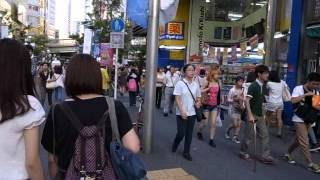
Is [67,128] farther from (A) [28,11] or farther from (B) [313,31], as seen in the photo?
(A) [28,11]

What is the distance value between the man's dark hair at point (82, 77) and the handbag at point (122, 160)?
0.16 m

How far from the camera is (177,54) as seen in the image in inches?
1399

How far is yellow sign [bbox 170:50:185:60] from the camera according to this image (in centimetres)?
3538

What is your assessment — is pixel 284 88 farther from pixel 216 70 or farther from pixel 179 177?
pixel 179 177

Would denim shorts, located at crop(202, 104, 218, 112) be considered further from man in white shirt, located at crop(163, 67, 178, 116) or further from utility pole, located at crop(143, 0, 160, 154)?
man in white shirt, located at crop(163, 67, 178, 116)

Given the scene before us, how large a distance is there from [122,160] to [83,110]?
39 centimetres

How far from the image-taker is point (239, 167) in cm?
841

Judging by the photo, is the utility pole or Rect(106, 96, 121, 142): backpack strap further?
the utility pole

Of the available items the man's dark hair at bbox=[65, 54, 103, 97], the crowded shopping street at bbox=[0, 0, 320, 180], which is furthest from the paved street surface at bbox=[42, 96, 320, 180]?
the man's dark hair at bbox=[65, 54, 103, 97]

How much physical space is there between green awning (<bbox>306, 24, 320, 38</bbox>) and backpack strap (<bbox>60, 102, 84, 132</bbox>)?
11461 mm

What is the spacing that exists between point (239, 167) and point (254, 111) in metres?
1.06

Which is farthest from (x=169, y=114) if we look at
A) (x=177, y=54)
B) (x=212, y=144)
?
(x=177, y=54)

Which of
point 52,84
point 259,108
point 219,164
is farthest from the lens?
point 52,84

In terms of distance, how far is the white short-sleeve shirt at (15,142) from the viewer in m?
2.63
